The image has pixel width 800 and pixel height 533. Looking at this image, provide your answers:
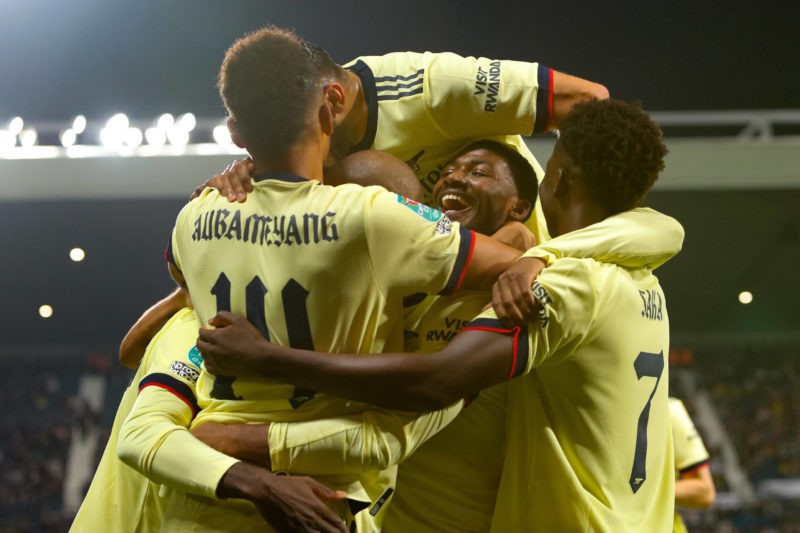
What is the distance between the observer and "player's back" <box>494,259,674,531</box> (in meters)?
2.21

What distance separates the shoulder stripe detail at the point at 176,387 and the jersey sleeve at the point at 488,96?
1087 mm

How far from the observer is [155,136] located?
12.2 meters

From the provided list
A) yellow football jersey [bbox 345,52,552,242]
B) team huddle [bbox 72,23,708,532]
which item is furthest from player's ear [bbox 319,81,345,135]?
yellow football jersey [bbox 345,52,552,242]

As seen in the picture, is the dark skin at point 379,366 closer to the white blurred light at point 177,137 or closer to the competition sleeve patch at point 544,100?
the competition sleeve patch at point 544,100

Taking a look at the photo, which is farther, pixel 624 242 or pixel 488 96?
pixel 488 96

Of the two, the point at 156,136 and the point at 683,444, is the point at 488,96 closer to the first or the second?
the point at 683,444

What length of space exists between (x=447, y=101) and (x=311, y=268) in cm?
98

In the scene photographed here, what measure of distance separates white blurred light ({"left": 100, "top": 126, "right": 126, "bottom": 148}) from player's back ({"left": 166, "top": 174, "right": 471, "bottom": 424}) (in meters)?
10.6

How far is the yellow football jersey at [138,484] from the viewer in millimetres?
2363

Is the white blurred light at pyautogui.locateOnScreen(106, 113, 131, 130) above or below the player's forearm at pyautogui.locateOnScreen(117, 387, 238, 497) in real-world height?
below

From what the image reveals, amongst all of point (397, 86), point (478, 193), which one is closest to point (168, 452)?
point (478, 193)

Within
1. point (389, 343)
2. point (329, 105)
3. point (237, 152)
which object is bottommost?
point (237, 152)

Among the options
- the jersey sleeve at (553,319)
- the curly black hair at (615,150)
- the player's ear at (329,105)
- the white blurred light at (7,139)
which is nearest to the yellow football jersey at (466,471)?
the jersey sleeve at (553,319)

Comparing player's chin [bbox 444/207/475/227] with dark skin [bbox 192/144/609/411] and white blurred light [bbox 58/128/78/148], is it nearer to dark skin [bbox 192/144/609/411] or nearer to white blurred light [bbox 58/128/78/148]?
dark skin [bbox 192/144/609/411]
